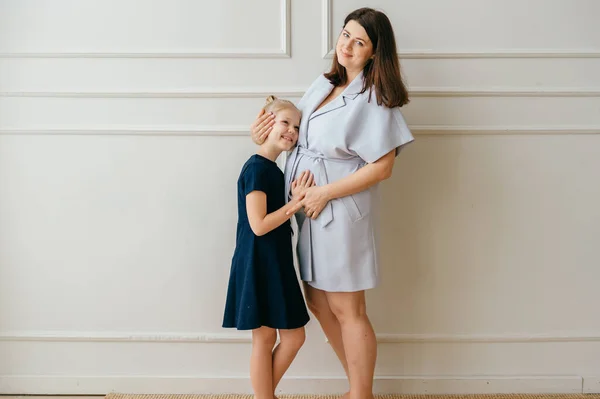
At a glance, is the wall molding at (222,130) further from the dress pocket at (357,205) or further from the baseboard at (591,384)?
the baseboard at (591,384)

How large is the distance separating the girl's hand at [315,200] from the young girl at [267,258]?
25 mm

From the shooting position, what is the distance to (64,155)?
2170mm

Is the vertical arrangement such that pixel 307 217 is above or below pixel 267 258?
above

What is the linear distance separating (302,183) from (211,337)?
2.65 ft

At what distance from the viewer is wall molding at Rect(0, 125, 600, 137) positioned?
214 centimetres

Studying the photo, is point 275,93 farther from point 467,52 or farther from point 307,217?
point 467,52

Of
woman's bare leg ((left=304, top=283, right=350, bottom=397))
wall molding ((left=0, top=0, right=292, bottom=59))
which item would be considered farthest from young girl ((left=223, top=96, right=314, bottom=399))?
wall molding ((left=0, top=0, right=292, bottom=59))

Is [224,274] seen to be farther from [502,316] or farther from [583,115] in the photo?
[583,115]

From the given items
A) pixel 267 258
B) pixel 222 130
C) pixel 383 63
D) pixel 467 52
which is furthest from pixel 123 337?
pixel 467 52

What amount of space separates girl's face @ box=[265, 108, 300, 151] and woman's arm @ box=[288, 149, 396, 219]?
18 cm

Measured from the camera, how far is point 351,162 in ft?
5.97

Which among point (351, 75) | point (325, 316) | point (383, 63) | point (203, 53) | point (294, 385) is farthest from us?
point (294, 385)

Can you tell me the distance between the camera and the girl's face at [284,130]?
180 centimetres

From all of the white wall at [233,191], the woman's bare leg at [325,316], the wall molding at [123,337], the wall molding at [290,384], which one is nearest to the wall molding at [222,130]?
the white wall at [233,191]
